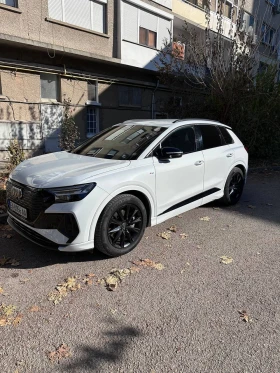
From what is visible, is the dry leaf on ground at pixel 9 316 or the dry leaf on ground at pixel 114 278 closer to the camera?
the dry leaf on ground at pixel 9 316

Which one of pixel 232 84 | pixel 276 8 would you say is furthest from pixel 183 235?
pixel 276 8

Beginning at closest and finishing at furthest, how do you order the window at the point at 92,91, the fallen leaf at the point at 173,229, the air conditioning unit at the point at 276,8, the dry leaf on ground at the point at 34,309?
1. the dry leaf on ground at the point at 34,309
2. the fallen leaf at the point at 173,229
3. the window at the point at 92,91
4. the air conditioning unit at the point at 276,8

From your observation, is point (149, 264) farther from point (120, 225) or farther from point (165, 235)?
point (165, 235)

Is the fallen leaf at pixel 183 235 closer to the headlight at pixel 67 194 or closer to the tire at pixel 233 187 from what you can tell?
the tire at pixel 233 187

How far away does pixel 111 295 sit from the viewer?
2822 millimetres

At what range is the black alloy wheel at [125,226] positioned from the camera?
11.2 ft

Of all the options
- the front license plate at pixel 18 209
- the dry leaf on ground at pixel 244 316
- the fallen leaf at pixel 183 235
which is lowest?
the fallen leaf at pixel 183 235


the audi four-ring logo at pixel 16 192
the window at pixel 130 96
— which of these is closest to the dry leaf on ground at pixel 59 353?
Answer: the audi four-ring logo at pixel 16 192

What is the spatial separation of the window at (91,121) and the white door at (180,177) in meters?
8.93

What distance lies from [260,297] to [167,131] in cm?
242

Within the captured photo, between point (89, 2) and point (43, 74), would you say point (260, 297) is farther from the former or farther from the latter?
point (89, 2)

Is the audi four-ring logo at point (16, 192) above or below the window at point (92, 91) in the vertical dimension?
below

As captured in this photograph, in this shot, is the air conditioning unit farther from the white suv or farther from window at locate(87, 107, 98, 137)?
the white suv

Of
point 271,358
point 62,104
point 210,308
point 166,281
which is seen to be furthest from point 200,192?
point 62,104
